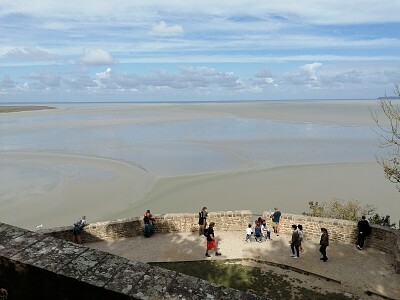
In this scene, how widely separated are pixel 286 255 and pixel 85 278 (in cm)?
1043

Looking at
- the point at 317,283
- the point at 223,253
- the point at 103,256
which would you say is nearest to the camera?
the point at 103,256

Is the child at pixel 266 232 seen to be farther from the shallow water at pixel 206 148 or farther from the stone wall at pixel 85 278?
the shallow water at pixel 206 148

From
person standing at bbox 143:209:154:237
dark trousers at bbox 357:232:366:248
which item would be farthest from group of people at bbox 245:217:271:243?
person standing at bbox 143:209:154:237

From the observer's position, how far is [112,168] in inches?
1308

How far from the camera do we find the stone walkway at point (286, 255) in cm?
1044

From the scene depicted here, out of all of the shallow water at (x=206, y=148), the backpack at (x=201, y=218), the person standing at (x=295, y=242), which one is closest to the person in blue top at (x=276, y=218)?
the person standing at (x=295, y=242)

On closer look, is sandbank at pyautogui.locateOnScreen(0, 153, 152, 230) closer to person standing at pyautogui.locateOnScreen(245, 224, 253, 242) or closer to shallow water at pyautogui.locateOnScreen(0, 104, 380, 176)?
shallow water at pyautogui.locateOnScreen(0, 104, 380, 176)

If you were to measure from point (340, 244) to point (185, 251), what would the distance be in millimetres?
5501

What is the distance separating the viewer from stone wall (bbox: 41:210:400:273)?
12.6m

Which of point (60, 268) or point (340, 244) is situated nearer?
point (60, 268)

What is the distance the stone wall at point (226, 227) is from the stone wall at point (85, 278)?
10.8 meters

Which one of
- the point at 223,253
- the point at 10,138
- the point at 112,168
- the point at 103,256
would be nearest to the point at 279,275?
the point at 223,253

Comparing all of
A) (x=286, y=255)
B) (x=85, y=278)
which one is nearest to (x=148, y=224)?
(x=286, y=255)

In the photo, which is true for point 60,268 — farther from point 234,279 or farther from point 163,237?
point 163,237
